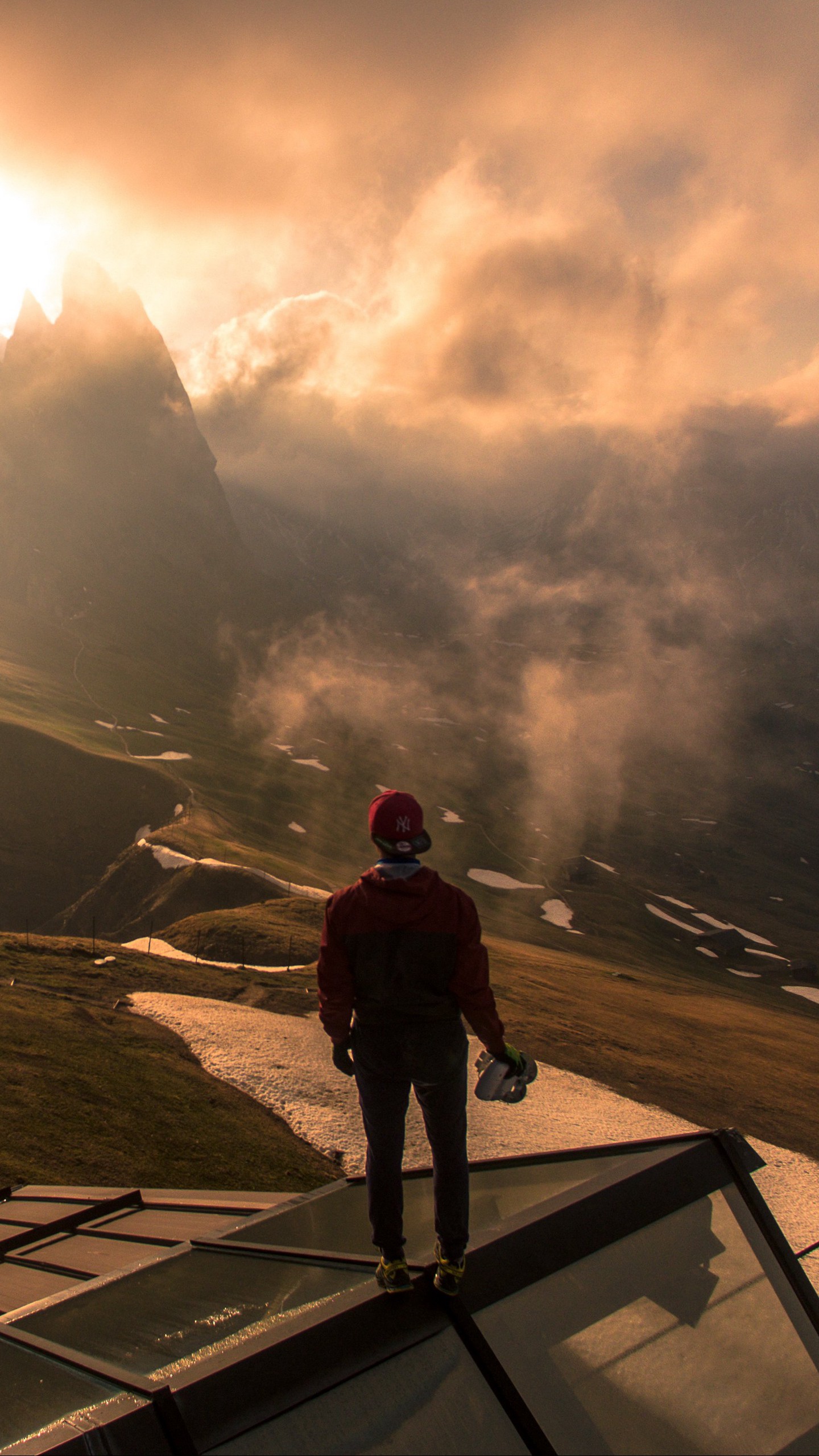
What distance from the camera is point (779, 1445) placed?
4.76 meters

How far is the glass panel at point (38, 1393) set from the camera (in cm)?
473

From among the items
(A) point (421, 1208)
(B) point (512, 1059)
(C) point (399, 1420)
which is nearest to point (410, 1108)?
(A) point (421, 1208)

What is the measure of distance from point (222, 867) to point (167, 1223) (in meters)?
76.2

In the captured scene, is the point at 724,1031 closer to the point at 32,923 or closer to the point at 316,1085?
the point at 316,1085

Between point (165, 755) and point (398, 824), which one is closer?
point (398, 824)

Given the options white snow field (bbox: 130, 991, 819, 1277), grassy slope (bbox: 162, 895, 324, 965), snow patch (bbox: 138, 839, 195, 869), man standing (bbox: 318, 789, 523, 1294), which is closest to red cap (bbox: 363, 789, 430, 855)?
man standing (bbox: 318, 789, 523, 1294)

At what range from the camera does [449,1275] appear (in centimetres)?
547

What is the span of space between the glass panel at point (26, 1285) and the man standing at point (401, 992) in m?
4.63

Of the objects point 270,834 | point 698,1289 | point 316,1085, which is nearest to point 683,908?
point 270,834

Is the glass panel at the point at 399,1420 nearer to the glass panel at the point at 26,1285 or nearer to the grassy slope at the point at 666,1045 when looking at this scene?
the glass panel at the point at 26,1285

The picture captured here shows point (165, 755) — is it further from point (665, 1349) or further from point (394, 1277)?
point (665, 1349)

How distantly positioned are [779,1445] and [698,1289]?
0.96m

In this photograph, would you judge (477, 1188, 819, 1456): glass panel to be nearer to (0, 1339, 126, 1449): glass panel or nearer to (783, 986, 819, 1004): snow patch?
(0, 1339, 126, 1449): glass panel

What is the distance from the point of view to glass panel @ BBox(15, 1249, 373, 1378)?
5.61 meters
